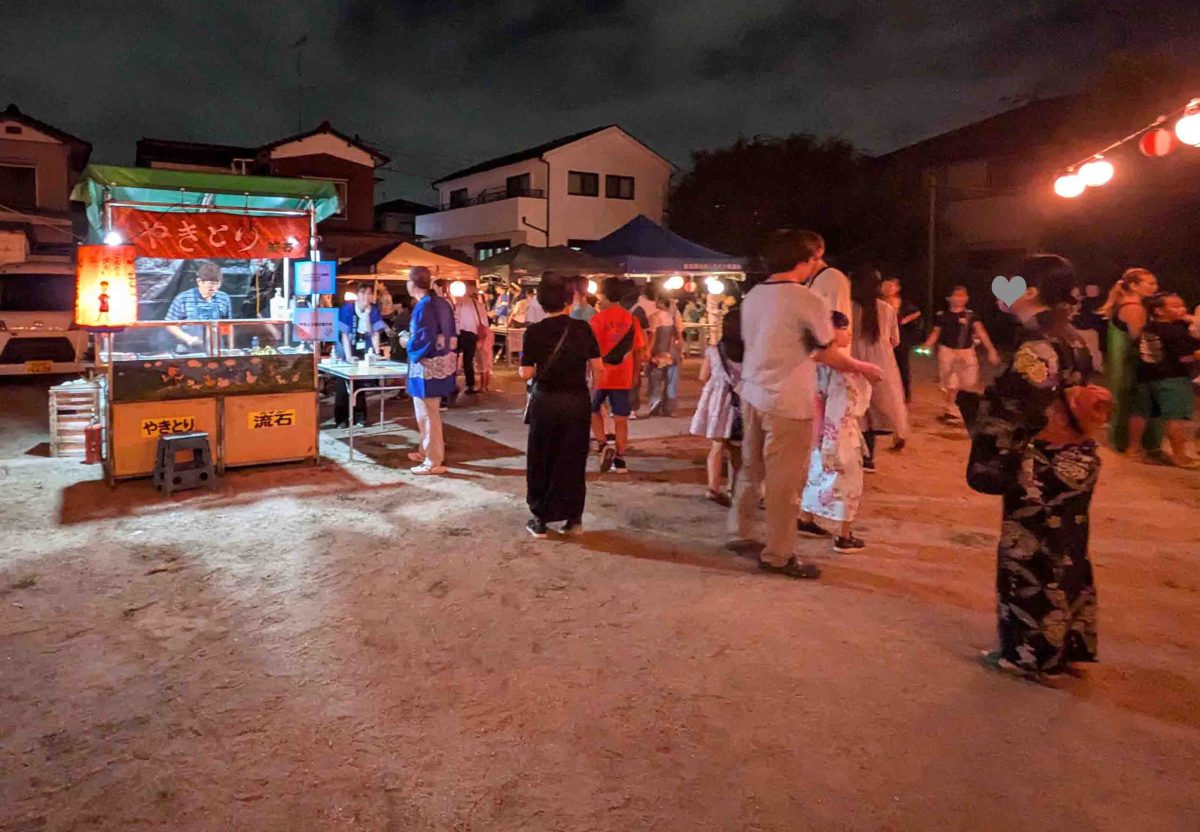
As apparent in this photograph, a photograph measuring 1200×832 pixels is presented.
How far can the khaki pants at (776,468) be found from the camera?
5.00m

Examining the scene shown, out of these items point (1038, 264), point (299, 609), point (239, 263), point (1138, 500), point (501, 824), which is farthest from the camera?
point (239, 263)

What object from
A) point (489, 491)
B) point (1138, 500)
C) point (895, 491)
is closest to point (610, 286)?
point (489, 491)

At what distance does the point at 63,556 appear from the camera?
554cm

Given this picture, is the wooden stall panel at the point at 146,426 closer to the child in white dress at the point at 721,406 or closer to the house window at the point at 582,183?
the child in white dress at the point at 721,406

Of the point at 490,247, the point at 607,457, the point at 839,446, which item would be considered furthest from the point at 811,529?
the point at 490,247

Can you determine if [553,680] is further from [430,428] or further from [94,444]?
[94,444]

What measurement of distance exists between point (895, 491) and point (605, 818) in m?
5.26

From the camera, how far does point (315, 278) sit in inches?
318

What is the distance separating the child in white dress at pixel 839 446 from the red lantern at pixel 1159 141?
550 cm

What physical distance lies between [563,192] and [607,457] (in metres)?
27.4

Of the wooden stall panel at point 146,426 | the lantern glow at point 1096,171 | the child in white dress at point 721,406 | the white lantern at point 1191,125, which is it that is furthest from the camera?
the lantern glow at point 1096,171

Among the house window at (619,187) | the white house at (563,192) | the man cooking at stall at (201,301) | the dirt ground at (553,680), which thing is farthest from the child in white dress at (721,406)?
the house window at (619,187)

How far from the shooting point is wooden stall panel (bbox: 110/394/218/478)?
7.27 metres

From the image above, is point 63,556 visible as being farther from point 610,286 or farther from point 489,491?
point 610,286
